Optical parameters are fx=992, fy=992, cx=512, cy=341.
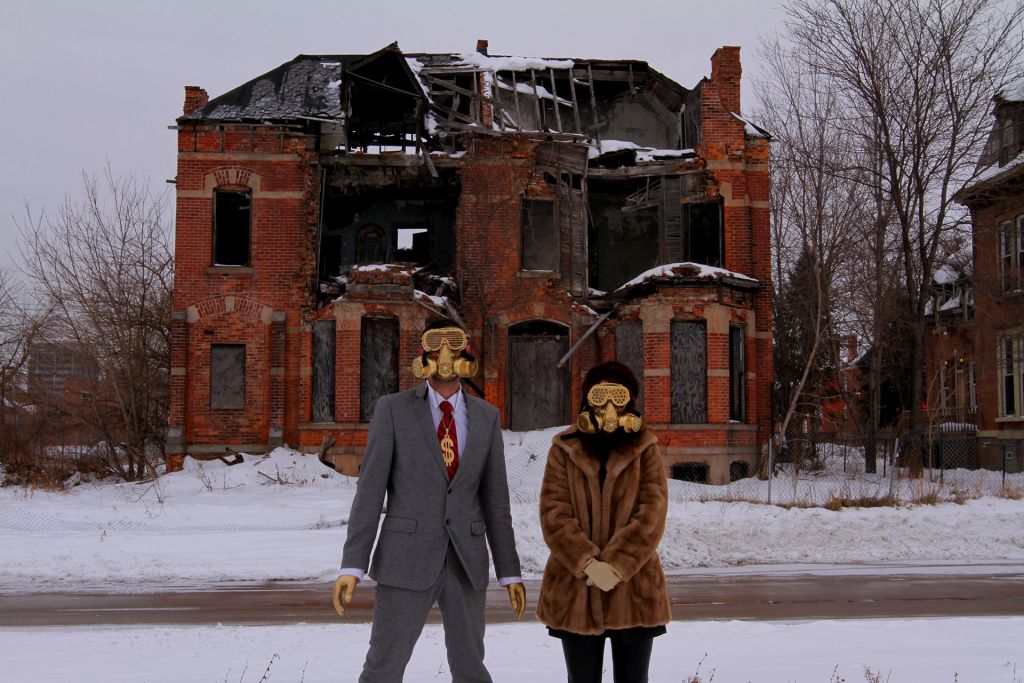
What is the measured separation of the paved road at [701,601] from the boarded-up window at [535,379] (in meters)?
12.1

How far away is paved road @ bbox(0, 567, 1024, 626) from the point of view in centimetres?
895

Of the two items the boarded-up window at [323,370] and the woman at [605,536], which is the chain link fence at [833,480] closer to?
the boarded-up window at [323,370]

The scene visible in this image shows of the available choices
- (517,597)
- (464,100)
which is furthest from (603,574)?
(464,100)

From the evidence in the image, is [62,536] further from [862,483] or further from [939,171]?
[939,171]

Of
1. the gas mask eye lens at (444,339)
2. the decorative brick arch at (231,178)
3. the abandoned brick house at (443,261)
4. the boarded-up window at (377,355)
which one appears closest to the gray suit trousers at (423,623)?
the gas mask eye lens at (444,339)

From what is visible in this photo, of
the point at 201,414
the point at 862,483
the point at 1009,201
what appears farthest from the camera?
the point at 1009,201

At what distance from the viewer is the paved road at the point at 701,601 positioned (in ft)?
29.4

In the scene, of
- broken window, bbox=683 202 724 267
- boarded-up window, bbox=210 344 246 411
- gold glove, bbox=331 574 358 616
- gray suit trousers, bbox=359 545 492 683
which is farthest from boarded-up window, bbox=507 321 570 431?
gold glove, bbox=331 574 358 616

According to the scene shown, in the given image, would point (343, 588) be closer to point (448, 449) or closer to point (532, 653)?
point (448, 449)

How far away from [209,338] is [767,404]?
13.2 meters

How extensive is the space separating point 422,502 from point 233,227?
19827 mm

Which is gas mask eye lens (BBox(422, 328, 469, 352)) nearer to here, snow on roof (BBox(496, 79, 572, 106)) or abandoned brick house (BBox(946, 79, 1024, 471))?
snow on roof (BBox(496, 79, 572, 106))

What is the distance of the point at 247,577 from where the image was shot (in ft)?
38.3

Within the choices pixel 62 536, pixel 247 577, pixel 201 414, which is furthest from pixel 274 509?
pixel 201 414
